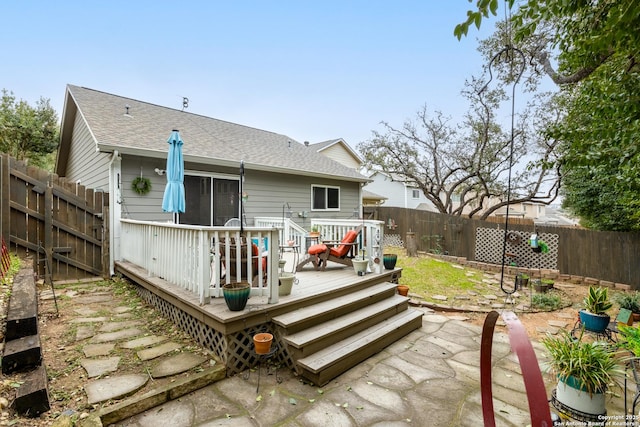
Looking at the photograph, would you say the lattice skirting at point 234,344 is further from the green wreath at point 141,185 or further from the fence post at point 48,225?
the fence post at point 48,225

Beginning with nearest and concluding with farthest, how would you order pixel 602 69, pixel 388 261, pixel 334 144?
1. pixel 602 69
2. pixel 388 261
3. pixel 334 144

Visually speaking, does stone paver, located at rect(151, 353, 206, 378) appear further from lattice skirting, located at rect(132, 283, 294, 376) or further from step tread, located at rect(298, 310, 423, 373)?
step tread, located at rect(298, 310, 423, 373)

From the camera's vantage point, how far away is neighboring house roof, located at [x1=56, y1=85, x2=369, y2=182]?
6.50m

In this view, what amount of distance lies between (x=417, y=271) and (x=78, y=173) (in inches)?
396

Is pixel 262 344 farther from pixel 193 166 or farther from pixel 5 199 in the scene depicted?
pixel 5 199

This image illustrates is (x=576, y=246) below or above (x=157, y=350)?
above

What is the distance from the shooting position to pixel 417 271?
792 centimetres

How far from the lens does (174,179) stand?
220 inches

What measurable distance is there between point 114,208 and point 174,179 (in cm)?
174

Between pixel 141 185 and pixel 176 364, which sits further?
pixel 141 185

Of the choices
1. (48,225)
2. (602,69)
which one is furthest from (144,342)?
(602,69)

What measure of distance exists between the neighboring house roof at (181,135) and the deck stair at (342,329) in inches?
195

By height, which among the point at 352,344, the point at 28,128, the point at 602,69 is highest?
the point at 28,128

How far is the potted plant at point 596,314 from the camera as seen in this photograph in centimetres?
355
